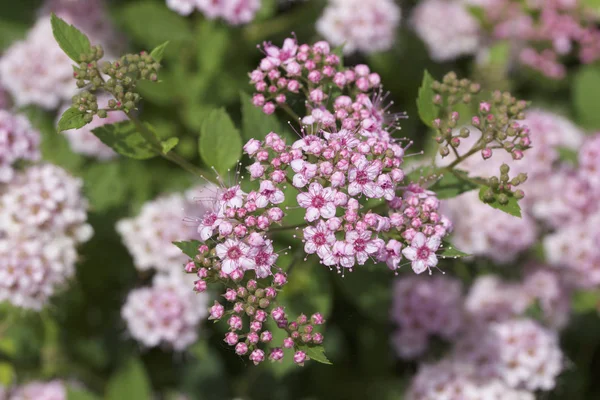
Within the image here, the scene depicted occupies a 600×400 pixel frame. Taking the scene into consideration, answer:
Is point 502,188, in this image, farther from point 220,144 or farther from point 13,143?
point 13,143

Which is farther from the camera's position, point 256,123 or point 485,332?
point 485,332

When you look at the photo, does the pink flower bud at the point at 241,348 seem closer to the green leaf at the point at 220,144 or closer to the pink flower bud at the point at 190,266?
the pink flower bud at the point at 190,266

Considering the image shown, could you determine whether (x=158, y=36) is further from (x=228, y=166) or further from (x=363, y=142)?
(x=363, y=142)

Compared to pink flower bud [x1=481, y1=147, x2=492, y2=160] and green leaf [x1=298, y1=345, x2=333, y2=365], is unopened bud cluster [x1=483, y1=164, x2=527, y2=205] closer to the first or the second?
pink flower bud [x1=481, y1=147, x2=492, y2=160]

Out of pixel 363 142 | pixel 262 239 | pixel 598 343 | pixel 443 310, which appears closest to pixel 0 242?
pixel 262 239

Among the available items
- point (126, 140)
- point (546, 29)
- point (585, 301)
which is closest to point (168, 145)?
point (126, 140)

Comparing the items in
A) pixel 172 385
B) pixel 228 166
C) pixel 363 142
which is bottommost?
pixel 172 385
